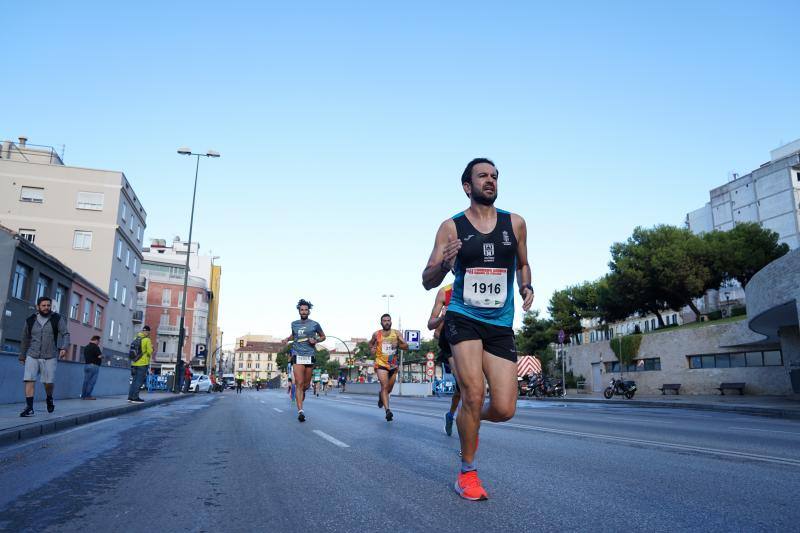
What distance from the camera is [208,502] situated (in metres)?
3.51

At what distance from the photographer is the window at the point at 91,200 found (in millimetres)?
39125

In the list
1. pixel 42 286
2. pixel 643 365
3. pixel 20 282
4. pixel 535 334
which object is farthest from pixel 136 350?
pixel 535 334

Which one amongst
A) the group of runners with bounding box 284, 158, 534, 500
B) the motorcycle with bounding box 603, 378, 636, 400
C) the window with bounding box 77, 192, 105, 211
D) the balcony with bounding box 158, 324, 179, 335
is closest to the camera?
the group of runners with bounding box 284, 158, 534, 500

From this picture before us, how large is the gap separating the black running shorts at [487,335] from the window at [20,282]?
26551 mm

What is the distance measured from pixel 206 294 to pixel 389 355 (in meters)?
67.4

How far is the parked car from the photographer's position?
1633 inches

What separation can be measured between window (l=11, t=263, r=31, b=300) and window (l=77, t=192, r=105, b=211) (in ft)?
45.5

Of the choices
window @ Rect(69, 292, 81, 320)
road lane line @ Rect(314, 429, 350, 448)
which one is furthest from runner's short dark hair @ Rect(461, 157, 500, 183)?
window @ Rect(69, 292, 81, 320)

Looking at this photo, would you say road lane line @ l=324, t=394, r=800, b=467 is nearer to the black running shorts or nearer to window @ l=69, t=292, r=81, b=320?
the black running shorts

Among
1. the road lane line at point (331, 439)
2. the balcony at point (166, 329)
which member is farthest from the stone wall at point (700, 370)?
the balcony at point (166, 329)

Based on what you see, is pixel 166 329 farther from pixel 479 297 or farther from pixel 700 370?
pixel 479 297

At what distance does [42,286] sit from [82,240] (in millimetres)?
11796

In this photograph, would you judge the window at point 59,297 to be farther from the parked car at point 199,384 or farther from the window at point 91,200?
the parked car at point 199,384

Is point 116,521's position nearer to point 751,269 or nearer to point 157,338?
point 751,269
